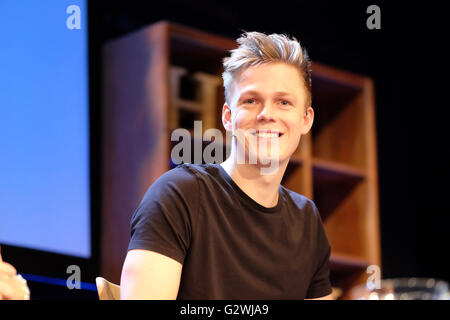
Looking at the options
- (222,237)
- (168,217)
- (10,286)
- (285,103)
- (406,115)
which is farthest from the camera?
(406,115)

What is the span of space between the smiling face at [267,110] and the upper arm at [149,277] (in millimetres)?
388

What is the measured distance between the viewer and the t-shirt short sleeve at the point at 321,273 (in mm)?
1729

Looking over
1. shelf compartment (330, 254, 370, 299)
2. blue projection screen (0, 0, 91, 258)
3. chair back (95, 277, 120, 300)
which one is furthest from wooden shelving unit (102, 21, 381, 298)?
chair back (95, 277, 120, 300)

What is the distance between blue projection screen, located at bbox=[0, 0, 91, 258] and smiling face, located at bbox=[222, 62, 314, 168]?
2.98ft

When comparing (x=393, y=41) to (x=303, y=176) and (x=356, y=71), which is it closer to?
(x=356, y=71)

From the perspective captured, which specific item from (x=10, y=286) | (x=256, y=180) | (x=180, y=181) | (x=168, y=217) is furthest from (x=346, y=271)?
(x=10, y=286)

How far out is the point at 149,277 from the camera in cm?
128

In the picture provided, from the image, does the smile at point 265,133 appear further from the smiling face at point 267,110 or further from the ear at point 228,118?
the ear at point 228,118

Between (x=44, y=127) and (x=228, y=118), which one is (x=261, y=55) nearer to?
(x=228, y=118)

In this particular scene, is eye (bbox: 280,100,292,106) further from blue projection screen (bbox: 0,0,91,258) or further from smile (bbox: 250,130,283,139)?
blue projection screen (bbox: 0,0,91,258)

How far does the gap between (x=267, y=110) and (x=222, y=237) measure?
1.09 feet

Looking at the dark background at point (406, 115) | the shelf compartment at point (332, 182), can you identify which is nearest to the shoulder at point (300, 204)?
the shelf compartment at point (332, 182)
